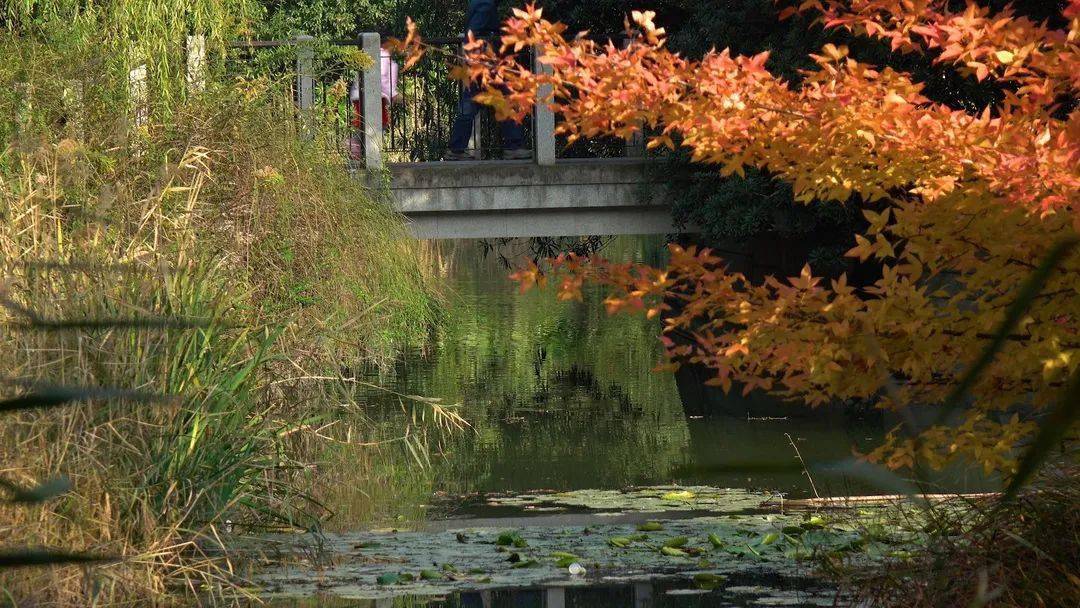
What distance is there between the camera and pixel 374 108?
12.1m

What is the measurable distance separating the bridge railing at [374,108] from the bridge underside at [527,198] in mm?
250

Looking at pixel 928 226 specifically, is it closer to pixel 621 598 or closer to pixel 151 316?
pixel 621 598

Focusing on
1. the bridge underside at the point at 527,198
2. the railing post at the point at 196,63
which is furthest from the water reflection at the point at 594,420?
the railing post at the point at 196,63

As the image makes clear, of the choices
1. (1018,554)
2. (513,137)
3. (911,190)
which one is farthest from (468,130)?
(1018,554)

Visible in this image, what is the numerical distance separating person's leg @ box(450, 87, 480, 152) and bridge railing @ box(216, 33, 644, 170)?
8 centimetres

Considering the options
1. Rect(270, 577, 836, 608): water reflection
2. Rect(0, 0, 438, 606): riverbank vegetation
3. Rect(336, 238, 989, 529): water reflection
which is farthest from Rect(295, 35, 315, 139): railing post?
Rect(270, 577, 836, 608): water reflection

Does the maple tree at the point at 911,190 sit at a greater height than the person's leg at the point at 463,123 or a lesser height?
lesser

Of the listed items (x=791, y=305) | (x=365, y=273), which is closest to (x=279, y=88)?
Answer: (x=365, y=273)

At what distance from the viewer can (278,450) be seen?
5.51m

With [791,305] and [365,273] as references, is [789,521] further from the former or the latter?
[365,273]

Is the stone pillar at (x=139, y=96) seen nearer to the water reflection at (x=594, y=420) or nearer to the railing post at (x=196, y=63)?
the railing post at (x=196, y=63)

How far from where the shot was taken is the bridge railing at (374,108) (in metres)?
10.2

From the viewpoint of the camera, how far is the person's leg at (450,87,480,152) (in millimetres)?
12164

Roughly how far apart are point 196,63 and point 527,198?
12.7 ft
